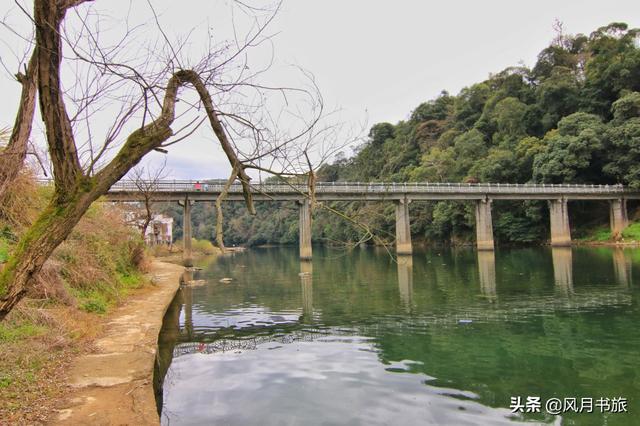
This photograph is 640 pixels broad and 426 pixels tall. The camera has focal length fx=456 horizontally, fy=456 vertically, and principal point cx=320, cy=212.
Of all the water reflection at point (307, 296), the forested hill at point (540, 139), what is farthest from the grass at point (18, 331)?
the forested hill at point (540, 139)

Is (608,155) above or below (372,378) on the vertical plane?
above

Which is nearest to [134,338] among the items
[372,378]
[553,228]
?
[372,378]

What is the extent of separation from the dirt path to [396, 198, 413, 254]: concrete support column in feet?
109

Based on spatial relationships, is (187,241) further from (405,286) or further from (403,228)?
(405,286)

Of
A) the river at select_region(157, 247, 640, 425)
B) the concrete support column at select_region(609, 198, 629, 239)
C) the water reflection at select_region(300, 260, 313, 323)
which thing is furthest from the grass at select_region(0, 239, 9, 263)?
the concrete support column at select_region(609, 198, 629, 239)

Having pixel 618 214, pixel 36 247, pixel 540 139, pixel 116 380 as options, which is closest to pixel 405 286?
pixel 116 380

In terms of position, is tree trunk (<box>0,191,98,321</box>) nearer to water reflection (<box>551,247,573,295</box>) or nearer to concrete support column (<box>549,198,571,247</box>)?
water reflection (<box>551,247,573,295</box>)

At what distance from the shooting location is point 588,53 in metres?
58.7

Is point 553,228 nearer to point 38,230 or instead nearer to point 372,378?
point 372,378

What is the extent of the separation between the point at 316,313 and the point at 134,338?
6709 millimetres

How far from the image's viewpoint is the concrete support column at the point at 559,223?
142ft

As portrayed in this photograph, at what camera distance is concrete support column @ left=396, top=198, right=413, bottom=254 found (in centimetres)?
4137

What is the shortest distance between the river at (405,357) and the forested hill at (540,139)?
19.6 metres

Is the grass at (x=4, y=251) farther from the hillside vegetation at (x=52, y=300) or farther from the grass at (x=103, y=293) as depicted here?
the grass at (x=103, y=293)
